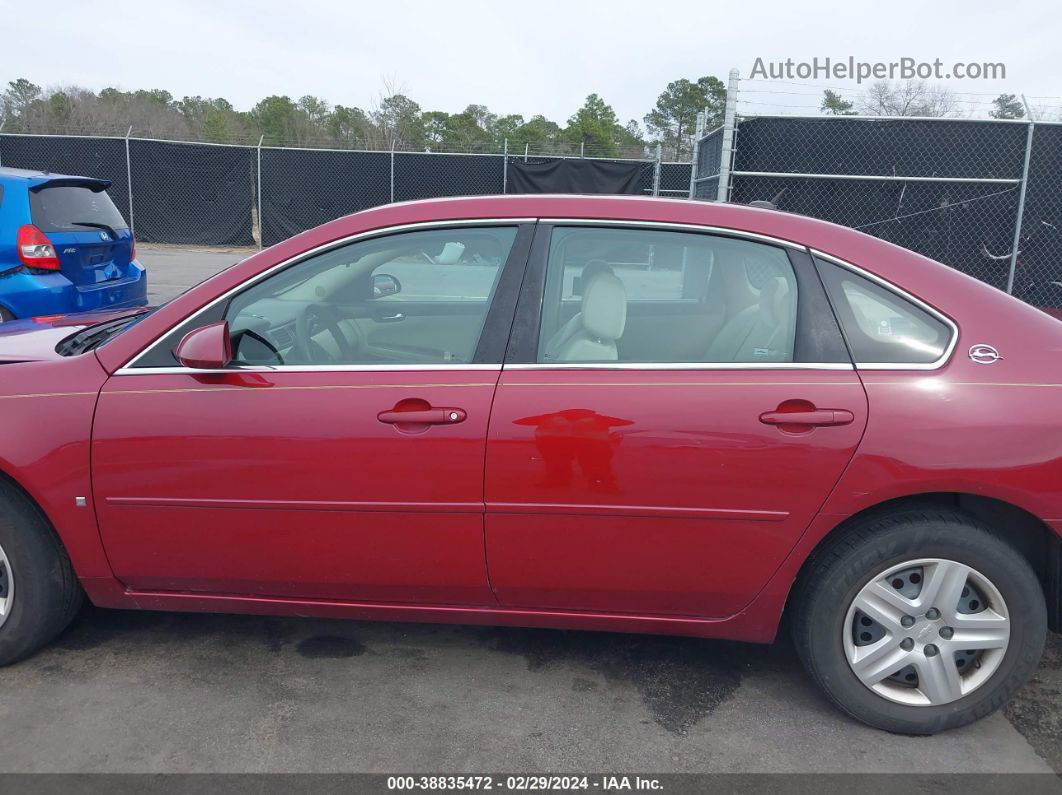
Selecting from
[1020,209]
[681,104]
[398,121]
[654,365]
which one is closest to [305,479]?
[654,365]

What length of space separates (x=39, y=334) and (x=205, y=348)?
3.92 feet

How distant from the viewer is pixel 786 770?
2.55m

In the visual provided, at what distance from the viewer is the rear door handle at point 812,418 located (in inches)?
101

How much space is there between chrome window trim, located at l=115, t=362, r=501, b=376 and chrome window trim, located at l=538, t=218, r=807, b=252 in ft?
1.81

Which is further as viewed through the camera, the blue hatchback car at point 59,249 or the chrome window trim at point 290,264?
the blue hatchback car at point 59,249

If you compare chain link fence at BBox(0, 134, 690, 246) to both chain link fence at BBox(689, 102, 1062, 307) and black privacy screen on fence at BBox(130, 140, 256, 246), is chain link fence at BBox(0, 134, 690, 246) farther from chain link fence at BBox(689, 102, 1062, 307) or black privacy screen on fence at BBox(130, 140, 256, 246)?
chain link fence at BBox(689, 102, 1062, 307)

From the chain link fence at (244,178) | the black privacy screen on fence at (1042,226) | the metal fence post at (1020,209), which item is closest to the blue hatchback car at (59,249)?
the metal fence post at (1020,209)

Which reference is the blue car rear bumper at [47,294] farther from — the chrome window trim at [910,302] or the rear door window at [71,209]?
the chrome window trim at [910,302]

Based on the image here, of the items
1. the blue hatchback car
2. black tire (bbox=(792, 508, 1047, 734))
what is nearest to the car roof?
the blue hatchback car

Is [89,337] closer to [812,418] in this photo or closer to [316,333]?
[316,333]

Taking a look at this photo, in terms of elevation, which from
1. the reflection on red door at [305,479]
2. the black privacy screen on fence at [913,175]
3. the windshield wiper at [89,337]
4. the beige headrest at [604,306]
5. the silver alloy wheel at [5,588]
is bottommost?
the silver alloy wheel at [5,588]

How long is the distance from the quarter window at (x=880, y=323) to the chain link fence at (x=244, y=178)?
1489 centimetres

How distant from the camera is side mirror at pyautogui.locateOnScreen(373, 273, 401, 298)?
3.09m

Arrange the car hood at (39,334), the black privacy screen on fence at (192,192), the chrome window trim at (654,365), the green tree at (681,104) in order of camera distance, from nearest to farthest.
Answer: the chrome window trim at (654,365) < the car hood at (39,334) < the black privacy screen on fence at (192,192) < the green tree at (681,104)
